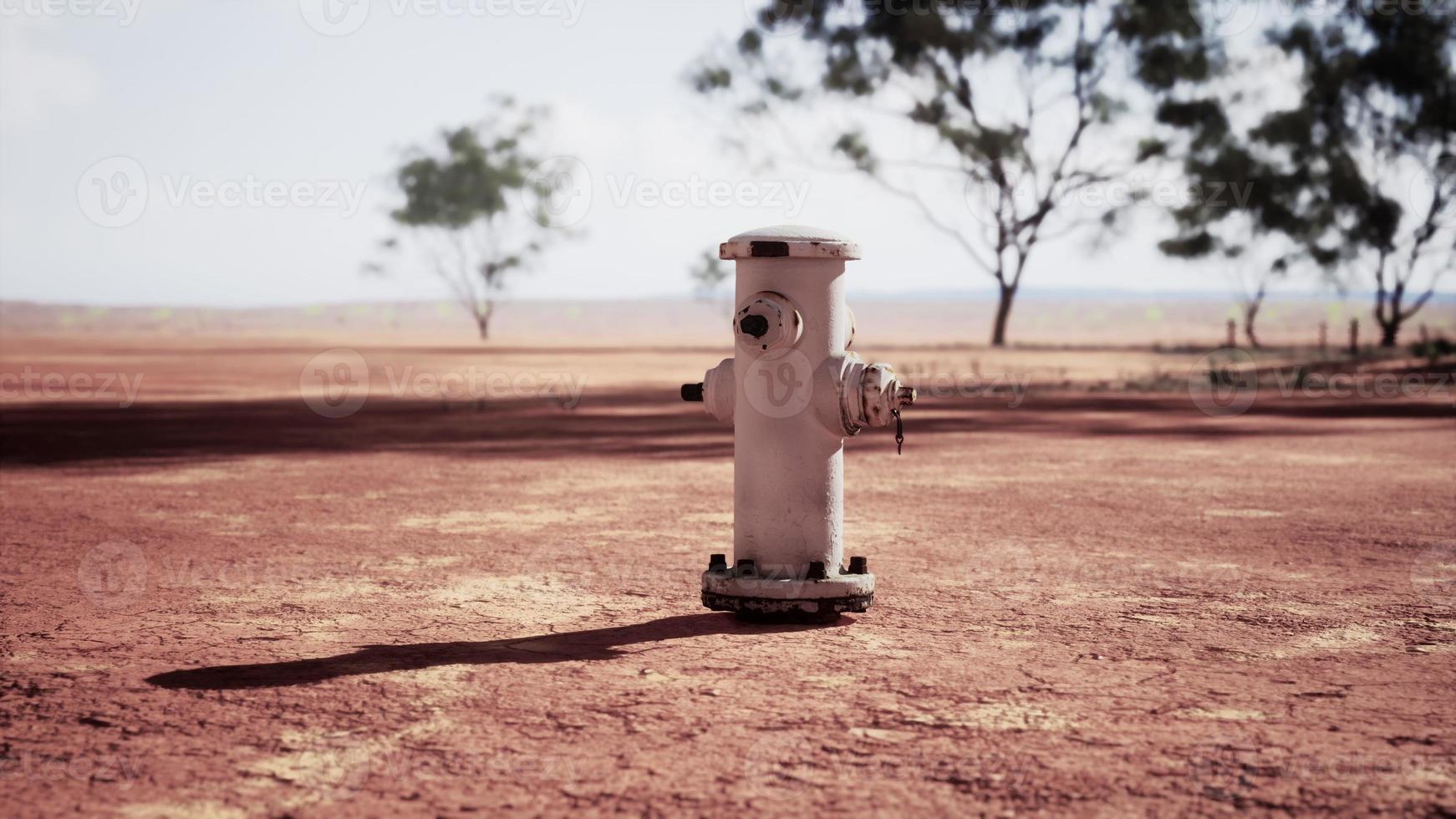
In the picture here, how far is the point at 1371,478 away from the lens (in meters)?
10.7

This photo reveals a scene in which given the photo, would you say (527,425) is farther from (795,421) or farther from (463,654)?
(463,654)

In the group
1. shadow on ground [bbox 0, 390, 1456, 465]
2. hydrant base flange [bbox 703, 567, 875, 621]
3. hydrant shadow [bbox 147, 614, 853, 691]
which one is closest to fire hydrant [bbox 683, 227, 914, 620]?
hydrant base flange [bbox 703, 567, 875, 621]

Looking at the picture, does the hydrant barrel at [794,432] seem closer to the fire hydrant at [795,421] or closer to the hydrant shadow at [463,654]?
the fire hydrant at [795,421]

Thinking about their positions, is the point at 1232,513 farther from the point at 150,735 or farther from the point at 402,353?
the point at 402,353

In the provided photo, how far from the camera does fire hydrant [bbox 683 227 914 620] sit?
5324 millimetres

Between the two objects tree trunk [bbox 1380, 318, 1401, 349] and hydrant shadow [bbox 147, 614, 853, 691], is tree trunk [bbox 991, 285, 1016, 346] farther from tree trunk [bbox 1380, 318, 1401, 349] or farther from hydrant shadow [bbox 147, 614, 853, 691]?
hydrant shadow [bbox 147, 614, 853, 691]

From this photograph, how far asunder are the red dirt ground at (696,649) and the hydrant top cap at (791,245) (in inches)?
60.4

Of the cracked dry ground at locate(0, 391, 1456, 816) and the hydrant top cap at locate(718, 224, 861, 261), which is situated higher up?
the hydrant top cap at locate(718, 224, 861, 261)

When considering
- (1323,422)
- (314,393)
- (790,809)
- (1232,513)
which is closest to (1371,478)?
(1232,513)

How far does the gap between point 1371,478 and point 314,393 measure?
19137 mm

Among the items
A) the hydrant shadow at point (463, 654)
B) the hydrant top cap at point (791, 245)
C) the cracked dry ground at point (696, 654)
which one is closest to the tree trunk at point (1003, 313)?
the cracked dry ground at point (696, 654)

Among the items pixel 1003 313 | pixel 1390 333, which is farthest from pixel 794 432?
pixel 1003 313

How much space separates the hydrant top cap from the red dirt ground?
1.53m

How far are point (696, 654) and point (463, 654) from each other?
87 cm
